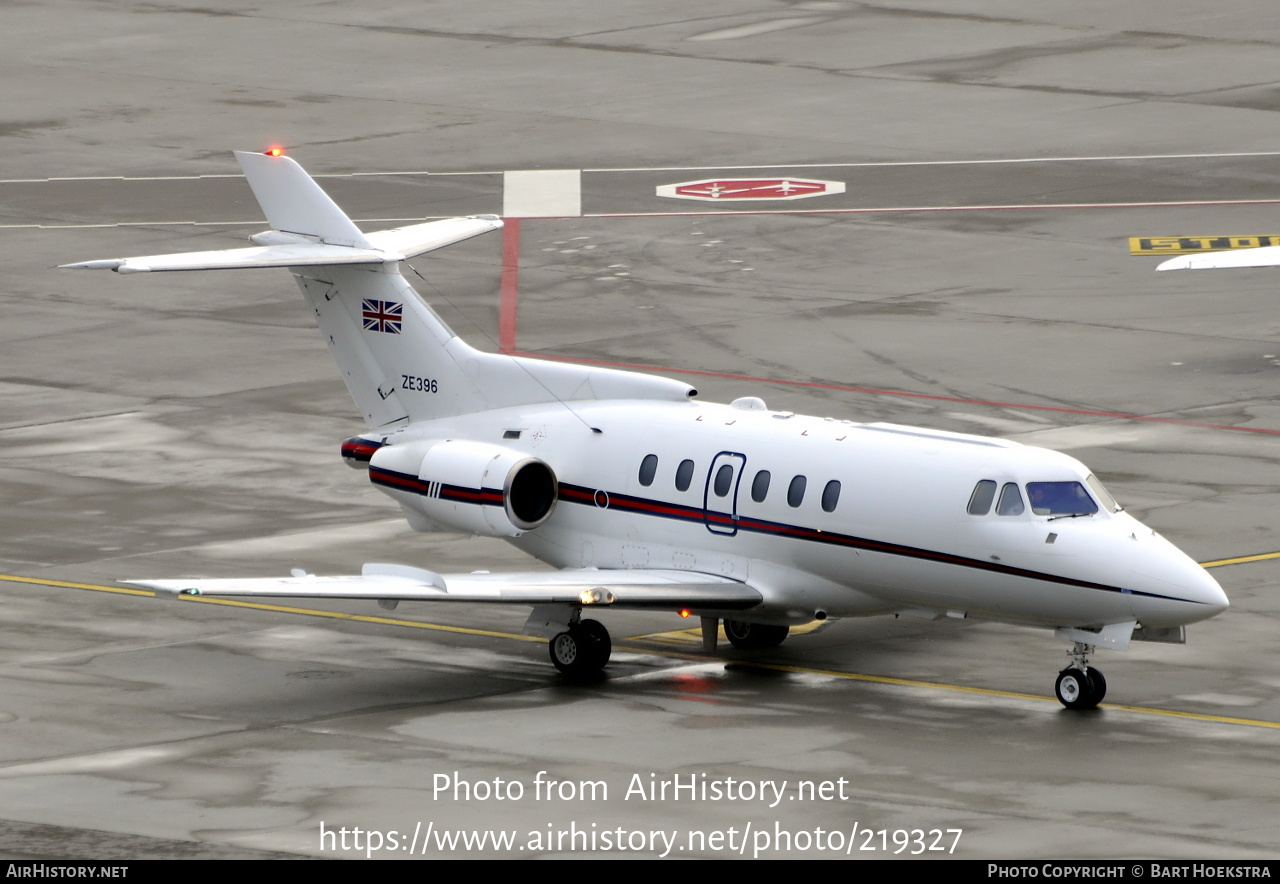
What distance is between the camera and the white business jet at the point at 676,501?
2525cm

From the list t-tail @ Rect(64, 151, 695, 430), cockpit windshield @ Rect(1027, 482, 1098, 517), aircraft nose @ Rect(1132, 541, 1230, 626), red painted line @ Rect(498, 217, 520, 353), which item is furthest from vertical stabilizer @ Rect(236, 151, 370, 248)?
red painted line @ Rect(498, 217, 520, 353)

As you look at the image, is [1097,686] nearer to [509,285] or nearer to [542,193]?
[509,285]

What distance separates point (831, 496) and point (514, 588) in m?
3.70

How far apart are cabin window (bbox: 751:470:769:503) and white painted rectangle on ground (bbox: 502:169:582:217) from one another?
3006 cm

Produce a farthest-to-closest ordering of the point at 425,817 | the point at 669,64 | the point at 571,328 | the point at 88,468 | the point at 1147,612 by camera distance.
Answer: the point at 669,64
the point at 571,328
the point at 88,468
the point at 1147,612
the point at 425,817

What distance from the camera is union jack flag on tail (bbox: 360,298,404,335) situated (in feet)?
101

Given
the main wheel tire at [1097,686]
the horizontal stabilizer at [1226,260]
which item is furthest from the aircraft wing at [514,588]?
the horizontal stabilizer at [1226,260]

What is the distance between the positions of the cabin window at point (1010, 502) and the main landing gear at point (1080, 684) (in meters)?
1.59

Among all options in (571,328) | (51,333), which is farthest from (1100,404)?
(51,333)

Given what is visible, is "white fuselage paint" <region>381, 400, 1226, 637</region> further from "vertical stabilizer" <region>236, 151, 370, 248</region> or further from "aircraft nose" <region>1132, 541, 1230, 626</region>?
"vertical stabilizer" <region>236, 151, 370, 248</region>

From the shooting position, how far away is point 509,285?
50.2 metres

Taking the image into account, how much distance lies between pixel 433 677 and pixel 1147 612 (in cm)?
817

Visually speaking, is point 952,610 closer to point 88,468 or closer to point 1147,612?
point 1147,612

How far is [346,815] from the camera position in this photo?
21.5m
